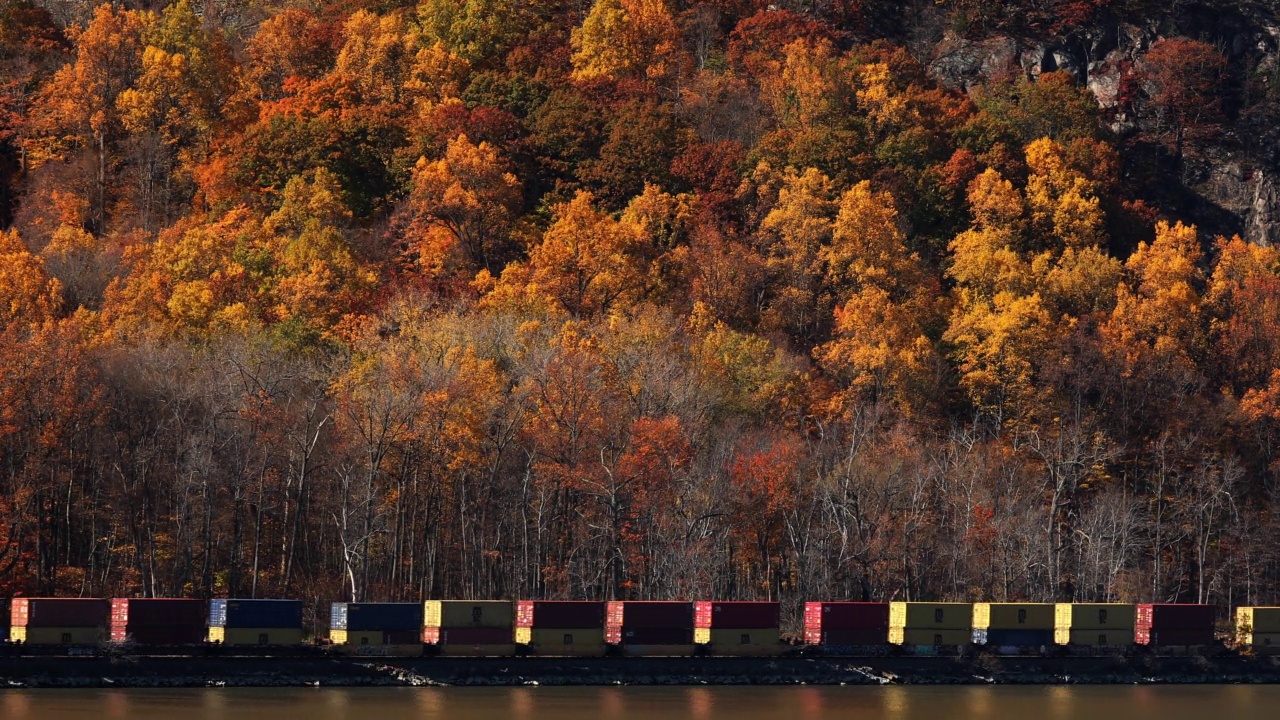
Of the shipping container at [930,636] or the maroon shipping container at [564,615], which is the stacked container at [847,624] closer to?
the shipping container at [930,636]

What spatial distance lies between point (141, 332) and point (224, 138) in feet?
168

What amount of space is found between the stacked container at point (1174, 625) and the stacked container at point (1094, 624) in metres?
1.09

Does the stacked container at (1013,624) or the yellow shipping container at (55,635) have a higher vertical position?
the stacked container at (1013,624)

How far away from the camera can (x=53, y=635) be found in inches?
3501

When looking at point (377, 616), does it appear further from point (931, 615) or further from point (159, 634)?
point (931, 615)

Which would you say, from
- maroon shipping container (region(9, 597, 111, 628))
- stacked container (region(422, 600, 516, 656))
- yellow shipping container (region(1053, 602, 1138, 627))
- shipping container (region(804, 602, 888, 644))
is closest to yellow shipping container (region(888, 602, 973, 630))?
shipping container (region(804, 602, 888, 644))

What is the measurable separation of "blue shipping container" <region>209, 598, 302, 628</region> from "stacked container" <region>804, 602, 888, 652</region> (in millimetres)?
26514

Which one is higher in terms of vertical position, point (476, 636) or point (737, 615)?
point (737, 615)

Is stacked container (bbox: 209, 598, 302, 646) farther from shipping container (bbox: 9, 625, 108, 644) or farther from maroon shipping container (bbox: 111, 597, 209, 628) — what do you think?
shipping container (bbox: 9, 625, 108, 644)

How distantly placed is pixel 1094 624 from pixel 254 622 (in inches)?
1751

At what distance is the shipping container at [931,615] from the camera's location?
10081cm

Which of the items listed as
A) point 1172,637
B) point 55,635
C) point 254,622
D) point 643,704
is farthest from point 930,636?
point 55,635

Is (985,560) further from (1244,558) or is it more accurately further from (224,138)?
(224,138)

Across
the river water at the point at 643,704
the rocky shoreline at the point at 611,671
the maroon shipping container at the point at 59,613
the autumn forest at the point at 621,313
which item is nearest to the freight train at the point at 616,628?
the maroon shipping container at the point at 59,613
